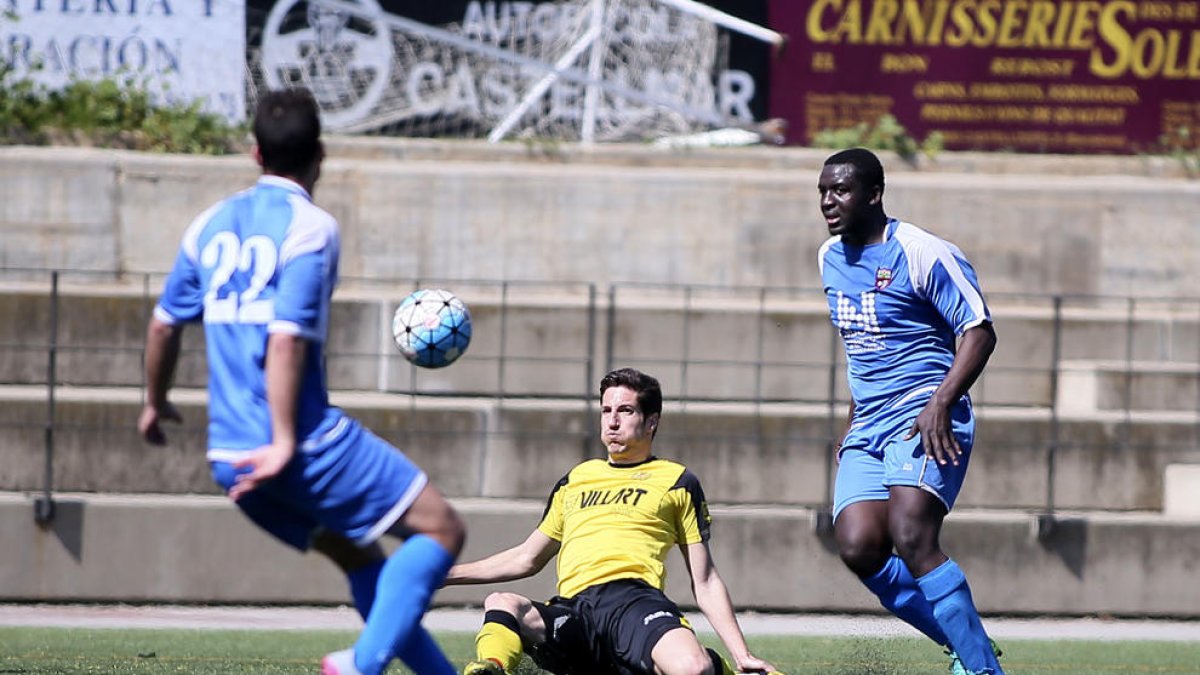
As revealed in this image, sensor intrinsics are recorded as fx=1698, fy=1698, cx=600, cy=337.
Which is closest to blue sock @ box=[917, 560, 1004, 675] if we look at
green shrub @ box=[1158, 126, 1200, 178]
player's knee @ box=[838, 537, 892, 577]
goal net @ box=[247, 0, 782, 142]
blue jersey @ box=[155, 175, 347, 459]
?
player's knee @ box=[838, 537, 892, 577]

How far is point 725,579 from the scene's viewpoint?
412 inches

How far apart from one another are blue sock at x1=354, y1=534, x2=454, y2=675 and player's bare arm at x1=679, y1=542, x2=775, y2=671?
149 cm

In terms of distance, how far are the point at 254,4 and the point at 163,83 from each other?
1.04m

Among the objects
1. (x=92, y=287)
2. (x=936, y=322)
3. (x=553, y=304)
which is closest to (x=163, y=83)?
(x=92, y=287)

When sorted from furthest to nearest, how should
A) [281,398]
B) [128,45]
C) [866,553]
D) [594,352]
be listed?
[128,45], [594,352], [866,553], [281,398]

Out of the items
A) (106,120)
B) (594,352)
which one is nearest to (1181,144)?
(594,352)

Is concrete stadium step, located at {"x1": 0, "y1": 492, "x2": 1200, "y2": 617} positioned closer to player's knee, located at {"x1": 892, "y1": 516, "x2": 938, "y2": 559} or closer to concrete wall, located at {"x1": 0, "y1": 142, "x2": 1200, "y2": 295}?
concrete wall, located at {"x1": 0, "y1": 142, "x2": 1200, "y2": 295}

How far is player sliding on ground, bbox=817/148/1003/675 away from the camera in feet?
19.9

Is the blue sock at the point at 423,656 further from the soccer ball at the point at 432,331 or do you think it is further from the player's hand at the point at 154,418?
the soccer ball at the point at 432,331

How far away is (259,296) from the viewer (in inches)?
179

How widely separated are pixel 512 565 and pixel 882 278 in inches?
68.7

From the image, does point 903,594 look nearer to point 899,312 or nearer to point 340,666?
point 899,312

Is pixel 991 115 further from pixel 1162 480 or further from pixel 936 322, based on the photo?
pixel 936 322

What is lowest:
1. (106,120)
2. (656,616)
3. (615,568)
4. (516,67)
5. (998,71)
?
(656,616)
